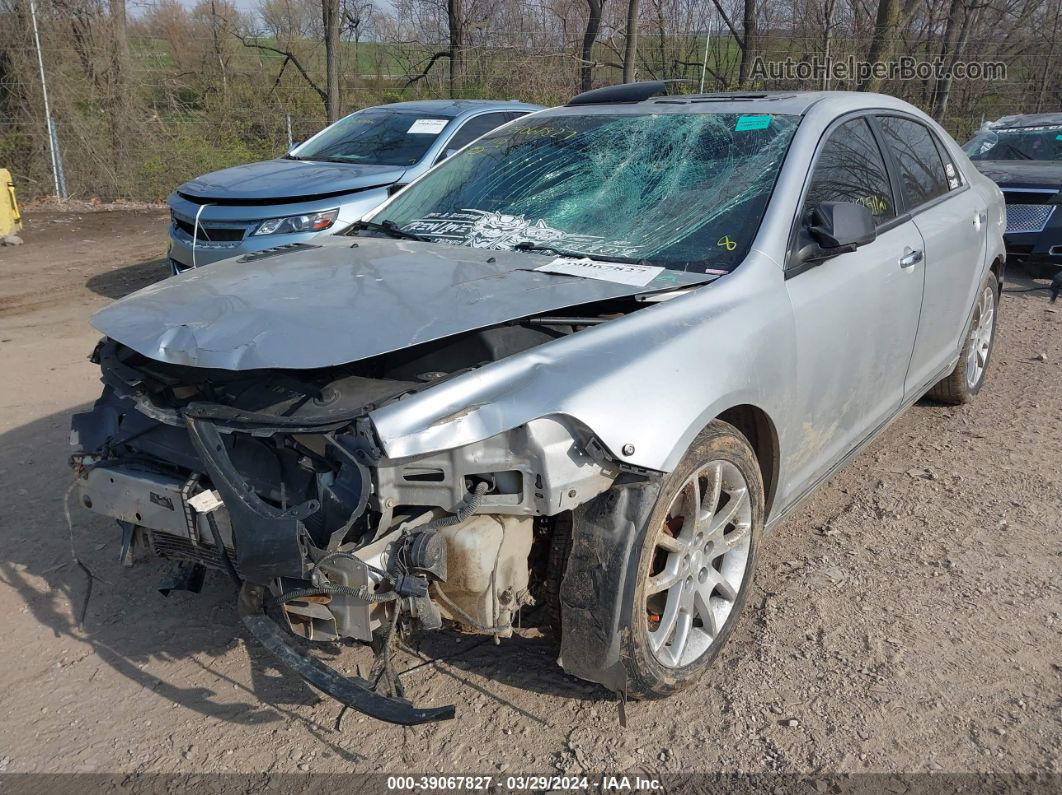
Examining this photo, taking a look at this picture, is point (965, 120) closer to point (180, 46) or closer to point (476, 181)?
point (180, 46)

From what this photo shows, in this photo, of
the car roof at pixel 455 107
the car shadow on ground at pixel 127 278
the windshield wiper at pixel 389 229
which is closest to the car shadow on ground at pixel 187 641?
the windshield wiper at pixel 389 229

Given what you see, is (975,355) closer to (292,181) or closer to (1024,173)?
(1024,173)

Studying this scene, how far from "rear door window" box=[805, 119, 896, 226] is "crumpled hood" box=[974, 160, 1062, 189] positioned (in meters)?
5.38

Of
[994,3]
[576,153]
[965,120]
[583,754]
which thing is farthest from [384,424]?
[994,3]

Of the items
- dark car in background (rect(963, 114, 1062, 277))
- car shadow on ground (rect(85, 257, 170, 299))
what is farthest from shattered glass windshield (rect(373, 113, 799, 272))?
dark car in background (rect(963, 114, 1062, 277))

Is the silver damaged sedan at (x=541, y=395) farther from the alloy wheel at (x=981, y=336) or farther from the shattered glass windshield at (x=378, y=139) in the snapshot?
the shattered glass windshield at (x=378, y=139)

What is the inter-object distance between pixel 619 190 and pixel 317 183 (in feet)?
15.0

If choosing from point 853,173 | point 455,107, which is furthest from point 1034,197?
point 853,173

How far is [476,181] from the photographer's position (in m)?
4.02

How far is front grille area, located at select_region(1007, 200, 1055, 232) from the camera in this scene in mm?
8688

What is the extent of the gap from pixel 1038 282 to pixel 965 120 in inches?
557

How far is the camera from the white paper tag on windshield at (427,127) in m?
8.24

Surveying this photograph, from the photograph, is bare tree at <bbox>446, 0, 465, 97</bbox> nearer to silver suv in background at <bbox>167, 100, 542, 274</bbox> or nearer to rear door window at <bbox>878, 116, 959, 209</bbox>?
silver suv in background at <bbox>167, 100, 542, 274</bbox>

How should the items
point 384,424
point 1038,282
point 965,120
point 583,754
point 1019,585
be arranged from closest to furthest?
point 384,424 → point 583,754 → point 1019,585 → point 1038,282 → point 965,120
